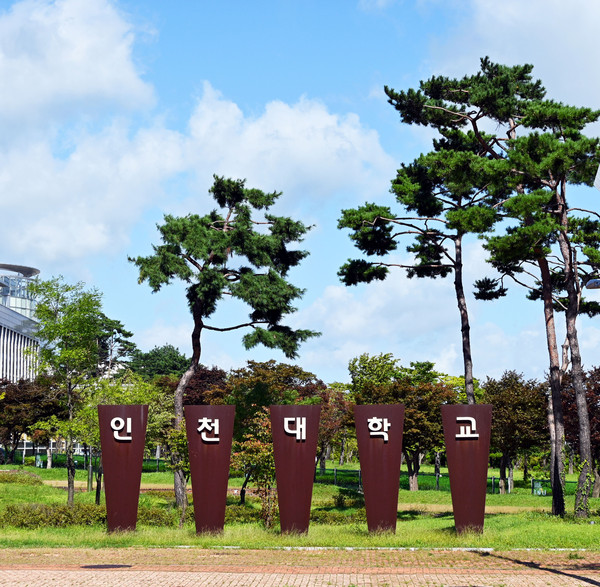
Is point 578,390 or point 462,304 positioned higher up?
point 462,304

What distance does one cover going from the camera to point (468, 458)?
64.5ft

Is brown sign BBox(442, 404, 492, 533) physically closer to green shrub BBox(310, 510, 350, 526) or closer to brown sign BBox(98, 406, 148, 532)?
green shrub BBox(310, 510, 350, 526)

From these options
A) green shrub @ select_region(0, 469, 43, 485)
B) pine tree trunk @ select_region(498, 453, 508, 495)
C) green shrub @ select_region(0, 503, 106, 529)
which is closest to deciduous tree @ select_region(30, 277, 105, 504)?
green shrub @ select_region(0, 503, 106, 529)

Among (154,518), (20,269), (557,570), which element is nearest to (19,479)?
(154,518)

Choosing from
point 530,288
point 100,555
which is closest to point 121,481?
point 100,555

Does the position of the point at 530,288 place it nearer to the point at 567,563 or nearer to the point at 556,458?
the point at 556,458

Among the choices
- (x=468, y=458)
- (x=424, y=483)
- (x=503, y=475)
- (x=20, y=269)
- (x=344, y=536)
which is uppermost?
(x=20, y=269)

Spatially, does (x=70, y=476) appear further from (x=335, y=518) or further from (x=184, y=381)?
(x=335, y=518)

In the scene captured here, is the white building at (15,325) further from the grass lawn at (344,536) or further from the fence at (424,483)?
the grass lawn at (344,536)

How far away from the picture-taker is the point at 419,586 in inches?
479

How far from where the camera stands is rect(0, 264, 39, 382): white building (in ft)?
331

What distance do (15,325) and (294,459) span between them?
9365cm

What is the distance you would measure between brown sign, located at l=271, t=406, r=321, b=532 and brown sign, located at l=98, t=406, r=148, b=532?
3.52 m

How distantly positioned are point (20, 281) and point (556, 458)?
341 feet
